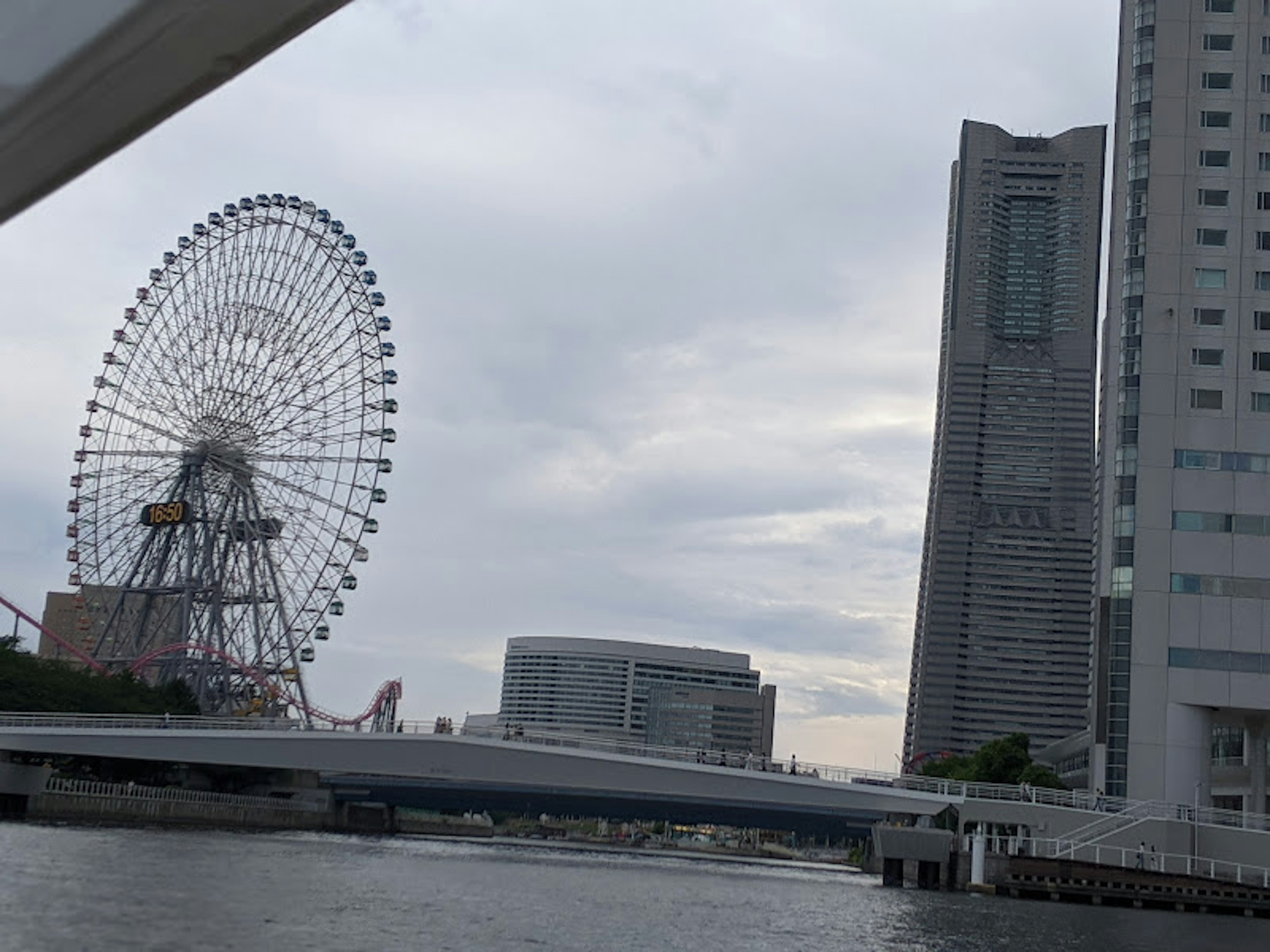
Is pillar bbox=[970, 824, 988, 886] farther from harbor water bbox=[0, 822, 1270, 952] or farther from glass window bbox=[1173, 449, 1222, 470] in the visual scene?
glass window bbox=[1173, 449, 1222, 470]

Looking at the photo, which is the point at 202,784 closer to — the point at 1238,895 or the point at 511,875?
the point at 511,875

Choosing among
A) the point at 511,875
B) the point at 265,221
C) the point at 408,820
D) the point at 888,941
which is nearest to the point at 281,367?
the point at 265,221

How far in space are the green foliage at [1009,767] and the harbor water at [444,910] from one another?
3998cm

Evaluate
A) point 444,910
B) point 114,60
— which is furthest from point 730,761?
point 114,60

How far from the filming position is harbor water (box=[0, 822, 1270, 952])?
30.5 metres

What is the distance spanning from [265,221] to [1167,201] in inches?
1787

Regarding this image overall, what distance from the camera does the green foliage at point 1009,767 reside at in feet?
343

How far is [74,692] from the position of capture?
3489 inches

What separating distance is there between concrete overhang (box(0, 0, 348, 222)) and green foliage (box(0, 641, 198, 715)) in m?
89.5

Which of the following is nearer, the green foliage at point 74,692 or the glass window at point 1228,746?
the green foliage at point 74,692

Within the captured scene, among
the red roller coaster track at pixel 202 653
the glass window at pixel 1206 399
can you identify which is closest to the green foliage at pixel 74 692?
the red roller coaster track at pixel 202 653

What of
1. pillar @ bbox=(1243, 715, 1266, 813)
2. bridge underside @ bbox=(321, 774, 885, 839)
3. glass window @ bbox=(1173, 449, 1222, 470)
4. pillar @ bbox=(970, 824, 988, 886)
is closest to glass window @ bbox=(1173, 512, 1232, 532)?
glass window @ bbox=(1173, 449, 1222, 470)

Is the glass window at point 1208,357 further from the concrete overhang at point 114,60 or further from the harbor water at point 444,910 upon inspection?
the concrete overhang at point 114,60

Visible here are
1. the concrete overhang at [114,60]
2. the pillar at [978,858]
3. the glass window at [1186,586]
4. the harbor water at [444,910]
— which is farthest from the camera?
the glass window at [1186,586]
